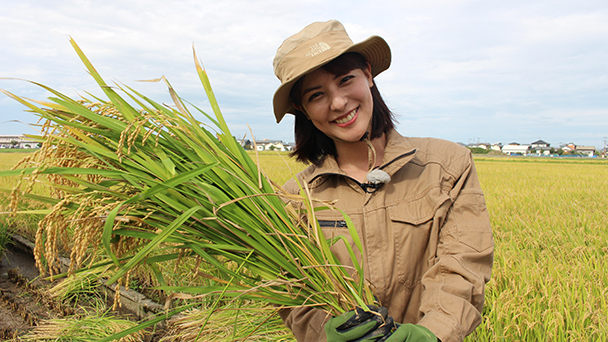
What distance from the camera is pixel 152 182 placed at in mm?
1010

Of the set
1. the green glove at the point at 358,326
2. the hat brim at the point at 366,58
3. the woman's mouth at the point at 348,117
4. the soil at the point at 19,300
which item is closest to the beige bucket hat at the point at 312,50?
the hat brim at the point at 366,58

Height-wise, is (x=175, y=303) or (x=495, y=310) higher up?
(x=495, y=310)

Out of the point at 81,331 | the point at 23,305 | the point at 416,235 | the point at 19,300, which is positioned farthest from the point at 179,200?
the point at 19,300

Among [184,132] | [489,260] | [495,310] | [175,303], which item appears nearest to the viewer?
[184,132]

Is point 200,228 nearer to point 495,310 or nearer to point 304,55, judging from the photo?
point 304,55

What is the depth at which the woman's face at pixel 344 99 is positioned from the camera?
139 cm

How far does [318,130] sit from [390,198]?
0.53 m

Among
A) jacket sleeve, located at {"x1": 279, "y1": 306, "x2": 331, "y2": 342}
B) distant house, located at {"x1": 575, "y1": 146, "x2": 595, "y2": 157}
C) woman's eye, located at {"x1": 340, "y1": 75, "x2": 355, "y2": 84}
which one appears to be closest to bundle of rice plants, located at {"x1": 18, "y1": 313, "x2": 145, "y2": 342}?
jacket sleeve, located at {"x1": 279, "y1": 306, "x2": 331, "y2": 342}

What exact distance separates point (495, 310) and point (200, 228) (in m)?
1.81

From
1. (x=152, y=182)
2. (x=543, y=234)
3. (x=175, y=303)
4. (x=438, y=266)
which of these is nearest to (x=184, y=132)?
(x=152, y=182)

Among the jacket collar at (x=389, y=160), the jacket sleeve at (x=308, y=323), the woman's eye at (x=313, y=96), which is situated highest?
the woman's eye at (x=313, y=96)

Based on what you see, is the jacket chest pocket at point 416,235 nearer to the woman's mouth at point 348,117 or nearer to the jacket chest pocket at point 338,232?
the jacket chest pocket at point 338,232

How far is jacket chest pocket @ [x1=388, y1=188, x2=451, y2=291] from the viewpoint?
1.33 m

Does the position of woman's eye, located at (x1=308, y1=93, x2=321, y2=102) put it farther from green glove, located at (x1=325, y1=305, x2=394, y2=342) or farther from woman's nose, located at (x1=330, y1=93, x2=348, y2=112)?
green glove, located at (x1=325, y1=305, x2=394, y2=342)
